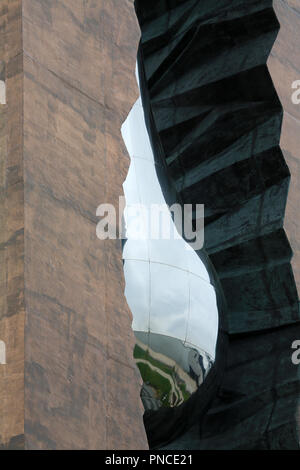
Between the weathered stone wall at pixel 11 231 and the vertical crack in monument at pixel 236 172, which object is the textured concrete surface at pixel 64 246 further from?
the vertical crack in monument at pixel 236 172

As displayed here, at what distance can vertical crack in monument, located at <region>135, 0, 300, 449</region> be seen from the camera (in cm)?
1383

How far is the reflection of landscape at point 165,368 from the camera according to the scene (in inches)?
519

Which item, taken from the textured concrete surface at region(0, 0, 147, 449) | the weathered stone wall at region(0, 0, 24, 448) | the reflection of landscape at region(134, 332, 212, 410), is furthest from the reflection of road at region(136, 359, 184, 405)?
the weathered stone wall at region(0, 0, 24, 448)

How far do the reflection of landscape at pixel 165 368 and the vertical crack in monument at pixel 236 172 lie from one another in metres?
0.67

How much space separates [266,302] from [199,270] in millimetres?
776

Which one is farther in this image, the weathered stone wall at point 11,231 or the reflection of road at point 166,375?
the reflection of road at point 166,375

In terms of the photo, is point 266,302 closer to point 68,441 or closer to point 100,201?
point 100,201

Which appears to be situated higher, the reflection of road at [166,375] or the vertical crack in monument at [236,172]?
the vertical crack in monument at [236,172]

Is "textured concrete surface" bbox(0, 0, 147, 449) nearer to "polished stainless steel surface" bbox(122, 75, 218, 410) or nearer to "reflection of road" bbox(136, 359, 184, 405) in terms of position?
"polished stainless steel surface" bbox(122, 75, 218, 410)

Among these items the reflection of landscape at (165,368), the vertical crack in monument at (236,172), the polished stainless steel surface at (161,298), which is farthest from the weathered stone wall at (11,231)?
the vertical crack in monument at (236,172)

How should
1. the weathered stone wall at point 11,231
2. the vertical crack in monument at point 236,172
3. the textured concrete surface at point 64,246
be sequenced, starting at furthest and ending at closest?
the vertical crack in monument at point 236,172 < the textured concrete surface at point 64,246 < the weathered stone wall at point 11,231

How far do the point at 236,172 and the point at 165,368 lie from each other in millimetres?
2358

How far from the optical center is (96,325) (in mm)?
9227
